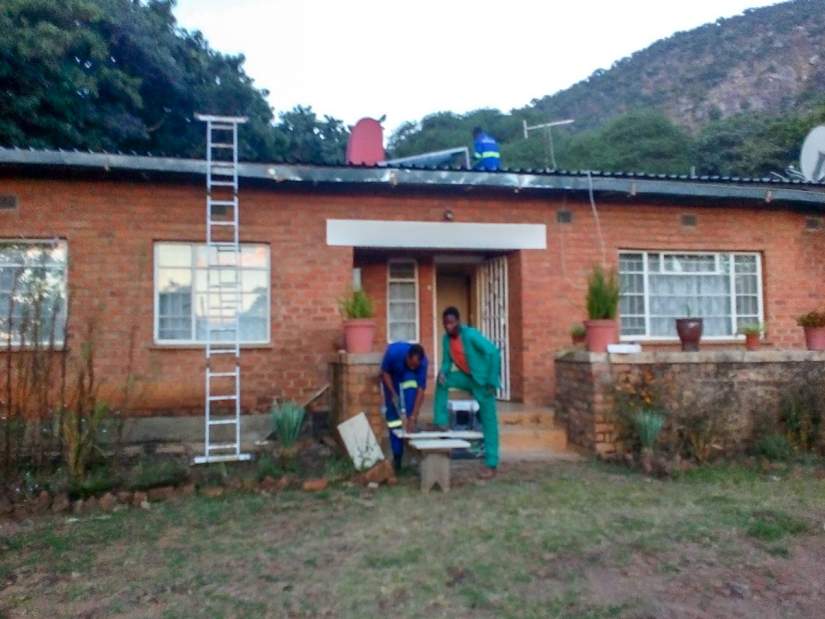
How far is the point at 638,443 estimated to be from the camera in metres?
8.84

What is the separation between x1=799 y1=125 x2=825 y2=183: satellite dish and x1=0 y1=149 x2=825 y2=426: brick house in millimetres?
1601

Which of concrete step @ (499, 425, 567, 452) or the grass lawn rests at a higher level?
concrete step @ (499, 425, 567, 452)

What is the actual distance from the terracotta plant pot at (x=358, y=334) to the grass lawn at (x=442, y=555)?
2.13 m

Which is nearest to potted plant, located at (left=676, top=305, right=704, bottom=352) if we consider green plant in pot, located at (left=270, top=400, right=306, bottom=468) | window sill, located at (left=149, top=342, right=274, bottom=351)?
green plant in pot, located at (left=270, top=400, right=306, bottom=468)

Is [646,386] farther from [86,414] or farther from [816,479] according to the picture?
[86,414]

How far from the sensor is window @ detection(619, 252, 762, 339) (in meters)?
12.2

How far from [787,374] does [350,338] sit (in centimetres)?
515

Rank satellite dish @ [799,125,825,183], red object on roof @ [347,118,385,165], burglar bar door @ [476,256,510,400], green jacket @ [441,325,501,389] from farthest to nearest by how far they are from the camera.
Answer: satellite dish @ [799,125,825,183], red object on roof @ [347,118,385,165], burglar bar door @ [476,256,510,400], green jacket @ [441,325,501,389]

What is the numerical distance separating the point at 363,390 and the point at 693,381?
3763mm

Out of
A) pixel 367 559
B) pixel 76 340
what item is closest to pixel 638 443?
pixel 367 559

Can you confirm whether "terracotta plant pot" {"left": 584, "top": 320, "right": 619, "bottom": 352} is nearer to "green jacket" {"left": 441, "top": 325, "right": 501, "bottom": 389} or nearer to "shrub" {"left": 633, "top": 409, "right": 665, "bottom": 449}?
"shrub" {"left": 633, "top": 409, "right": 665, "bottom": 449}

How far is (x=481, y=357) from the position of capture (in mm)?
8164

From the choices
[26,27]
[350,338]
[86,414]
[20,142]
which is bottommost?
[86,414]

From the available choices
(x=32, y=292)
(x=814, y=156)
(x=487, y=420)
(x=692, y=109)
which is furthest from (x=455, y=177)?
(x=692, y=109)
